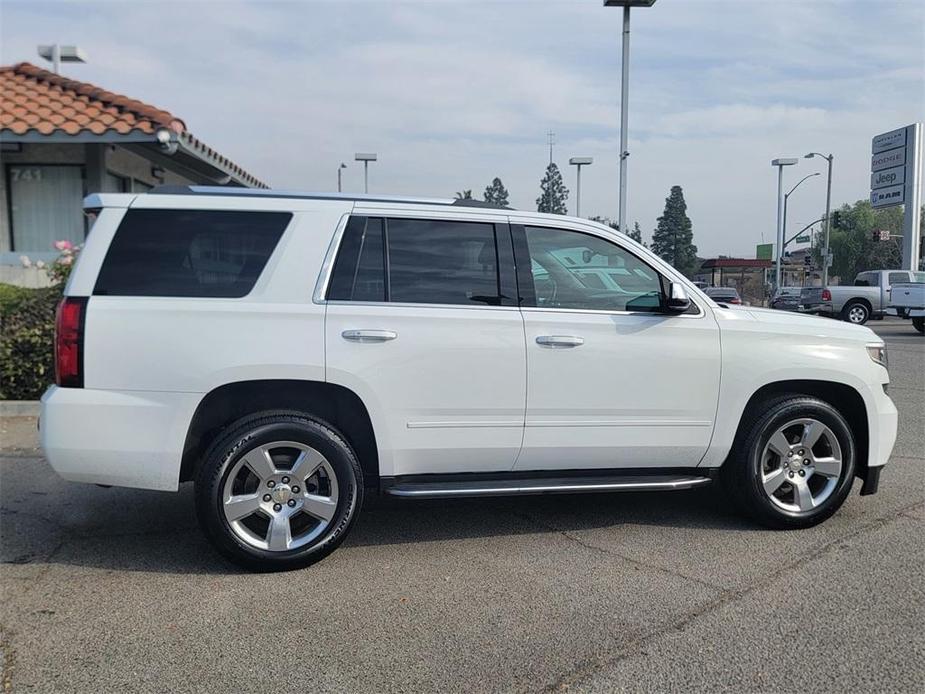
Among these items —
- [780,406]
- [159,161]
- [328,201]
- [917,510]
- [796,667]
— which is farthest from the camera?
[159,161]

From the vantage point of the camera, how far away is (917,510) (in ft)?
16.6

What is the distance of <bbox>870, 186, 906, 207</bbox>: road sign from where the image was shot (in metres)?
35.4

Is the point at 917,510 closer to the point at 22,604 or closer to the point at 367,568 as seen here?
the point at 367,568

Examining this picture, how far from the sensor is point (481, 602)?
12.1ft

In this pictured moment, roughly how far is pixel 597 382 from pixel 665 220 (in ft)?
233

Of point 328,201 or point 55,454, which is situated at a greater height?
point 328,201

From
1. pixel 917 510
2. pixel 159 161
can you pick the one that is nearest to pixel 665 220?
pixel 159 161

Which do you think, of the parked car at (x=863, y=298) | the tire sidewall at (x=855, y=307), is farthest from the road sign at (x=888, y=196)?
the tire sidewall at (x=855, y=307)

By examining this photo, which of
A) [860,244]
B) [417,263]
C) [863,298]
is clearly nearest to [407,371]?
[417,263]

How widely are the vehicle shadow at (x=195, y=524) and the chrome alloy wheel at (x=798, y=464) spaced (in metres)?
0.32

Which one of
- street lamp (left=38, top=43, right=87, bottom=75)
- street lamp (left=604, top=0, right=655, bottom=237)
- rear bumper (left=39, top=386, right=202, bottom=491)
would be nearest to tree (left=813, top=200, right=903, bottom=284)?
street lamp (left=604, top=0, right=655, bottom=237)

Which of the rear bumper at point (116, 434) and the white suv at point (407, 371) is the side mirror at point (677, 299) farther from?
the rear bumper at point (116, 434)

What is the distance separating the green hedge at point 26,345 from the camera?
7.65 meters

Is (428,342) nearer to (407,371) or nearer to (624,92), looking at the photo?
(407,371)
